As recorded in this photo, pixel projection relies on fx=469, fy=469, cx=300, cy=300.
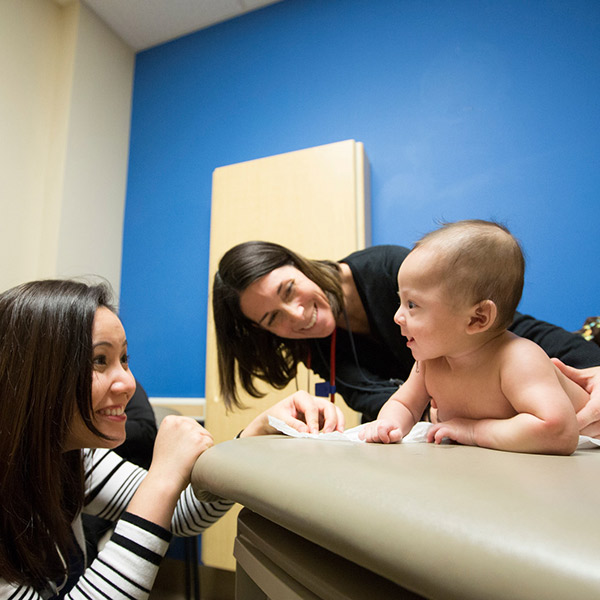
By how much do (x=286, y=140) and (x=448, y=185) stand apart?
2.89 ft

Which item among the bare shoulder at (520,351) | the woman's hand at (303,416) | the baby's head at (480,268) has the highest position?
the baby's head at (480,268)

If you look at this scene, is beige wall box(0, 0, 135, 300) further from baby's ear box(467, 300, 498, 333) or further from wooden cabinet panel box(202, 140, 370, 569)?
baby's ear box(467, 300, 498, 333)

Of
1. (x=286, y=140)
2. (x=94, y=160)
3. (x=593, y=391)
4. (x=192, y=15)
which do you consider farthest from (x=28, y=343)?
(x=192, y=15)

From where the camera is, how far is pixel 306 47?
2.45 m

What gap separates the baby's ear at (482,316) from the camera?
0.62 m

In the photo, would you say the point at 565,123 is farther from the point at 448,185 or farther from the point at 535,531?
the point at 535,531

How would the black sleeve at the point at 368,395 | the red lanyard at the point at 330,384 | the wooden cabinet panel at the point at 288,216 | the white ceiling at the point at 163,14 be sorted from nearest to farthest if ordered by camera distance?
the black sleeve at the point at 368,395 < the red lanyard at the point at 330,384 < the wooden cabinet panel at the point at 288,216 < the white ceiling at the point at 163,14

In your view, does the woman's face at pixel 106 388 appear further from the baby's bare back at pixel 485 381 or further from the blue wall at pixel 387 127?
the blue wall at pixel 387 127

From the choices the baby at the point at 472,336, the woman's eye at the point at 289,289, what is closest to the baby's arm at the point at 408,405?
the baby at the point at 472,336

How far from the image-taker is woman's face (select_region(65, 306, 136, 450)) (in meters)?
0.77

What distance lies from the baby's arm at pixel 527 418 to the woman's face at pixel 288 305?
25.8 inches

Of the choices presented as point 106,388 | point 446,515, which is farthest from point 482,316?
point 106,388

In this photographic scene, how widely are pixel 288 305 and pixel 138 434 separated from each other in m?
0.74

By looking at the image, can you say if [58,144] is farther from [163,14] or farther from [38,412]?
[38,412]
